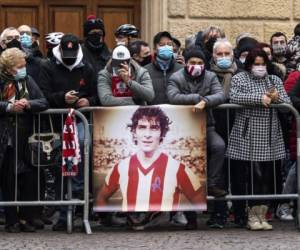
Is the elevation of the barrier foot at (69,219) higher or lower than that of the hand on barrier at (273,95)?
lower

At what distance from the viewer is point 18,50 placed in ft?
34.4

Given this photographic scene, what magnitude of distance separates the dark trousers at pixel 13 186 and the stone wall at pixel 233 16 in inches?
191

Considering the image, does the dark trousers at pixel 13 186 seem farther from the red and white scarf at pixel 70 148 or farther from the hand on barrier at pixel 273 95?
the hand on barrier at pixel 273 95

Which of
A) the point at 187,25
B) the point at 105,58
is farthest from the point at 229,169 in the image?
the point at 187,25

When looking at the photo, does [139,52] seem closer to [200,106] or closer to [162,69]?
[162,69]

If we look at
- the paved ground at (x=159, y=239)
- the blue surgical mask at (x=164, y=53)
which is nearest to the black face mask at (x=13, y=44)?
the blue surgical mask at (x=164, y=53)

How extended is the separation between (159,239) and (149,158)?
2.98 ft

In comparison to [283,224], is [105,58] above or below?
above

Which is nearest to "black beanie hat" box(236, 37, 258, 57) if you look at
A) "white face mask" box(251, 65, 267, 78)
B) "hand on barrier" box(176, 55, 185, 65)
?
"hand on barrier" box(176, 55, 185, 65)

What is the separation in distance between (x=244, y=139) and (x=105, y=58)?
1895 mm

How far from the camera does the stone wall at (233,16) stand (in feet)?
48.4

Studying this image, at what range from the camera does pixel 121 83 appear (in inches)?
417

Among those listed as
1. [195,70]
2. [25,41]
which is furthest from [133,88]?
[25,41]

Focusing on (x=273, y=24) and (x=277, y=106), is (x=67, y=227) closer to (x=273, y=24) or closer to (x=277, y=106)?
(x=277, y=106)
